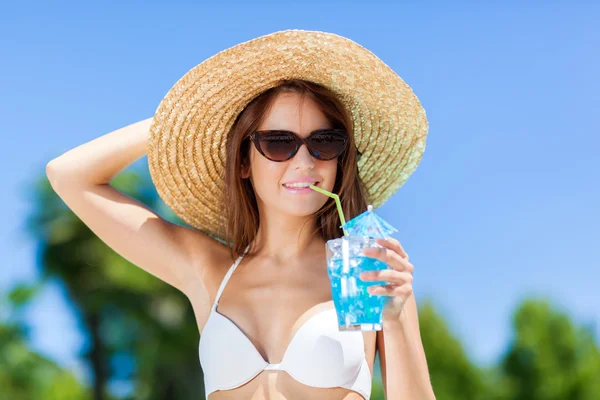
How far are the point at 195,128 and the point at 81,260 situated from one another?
24167 mm

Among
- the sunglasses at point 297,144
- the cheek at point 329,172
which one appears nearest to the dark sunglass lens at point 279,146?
the sunglasses at point 297,144

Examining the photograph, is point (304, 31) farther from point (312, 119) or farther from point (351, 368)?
point (351, 368)

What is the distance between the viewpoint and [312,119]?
3.47 m

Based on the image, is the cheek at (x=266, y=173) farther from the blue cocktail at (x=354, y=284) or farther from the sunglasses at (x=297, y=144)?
the blue cocktail at (x=354, y=284)

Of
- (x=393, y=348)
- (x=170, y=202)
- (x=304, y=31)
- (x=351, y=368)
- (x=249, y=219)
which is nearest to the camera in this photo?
(x=393, y=348)

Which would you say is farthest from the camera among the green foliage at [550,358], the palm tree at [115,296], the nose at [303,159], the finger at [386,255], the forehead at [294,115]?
the green foliage at [550,358]

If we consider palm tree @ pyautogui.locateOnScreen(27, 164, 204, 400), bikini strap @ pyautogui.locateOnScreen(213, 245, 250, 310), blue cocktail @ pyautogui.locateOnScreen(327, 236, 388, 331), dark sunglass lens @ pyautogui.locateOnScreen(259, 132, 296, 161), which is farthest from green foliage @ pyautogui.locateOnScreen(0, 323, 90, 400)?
blue cocktail @ pyautogui.locateOnScreen(327, 236, 388, 331)

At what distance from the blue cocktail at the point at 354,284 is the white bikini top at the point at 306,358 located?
28.4 inches

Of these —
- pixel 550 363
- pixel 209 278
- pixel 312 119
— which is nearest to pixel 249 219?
pixel 209 278

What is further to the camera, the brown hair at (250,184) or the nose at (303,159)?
the brown hair at (250,184)

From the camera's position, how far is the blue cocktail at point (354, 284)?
244 cm

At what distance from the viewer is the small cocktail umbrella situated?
95.8 inches

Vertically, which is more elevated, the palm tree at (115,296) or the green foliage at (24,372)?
the palm tree at (115,296)

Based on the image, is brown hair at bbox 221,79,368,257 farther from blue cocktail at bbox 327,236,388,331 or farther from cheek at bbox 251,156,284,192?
blue cocktail at bbox 327,236,388,331
